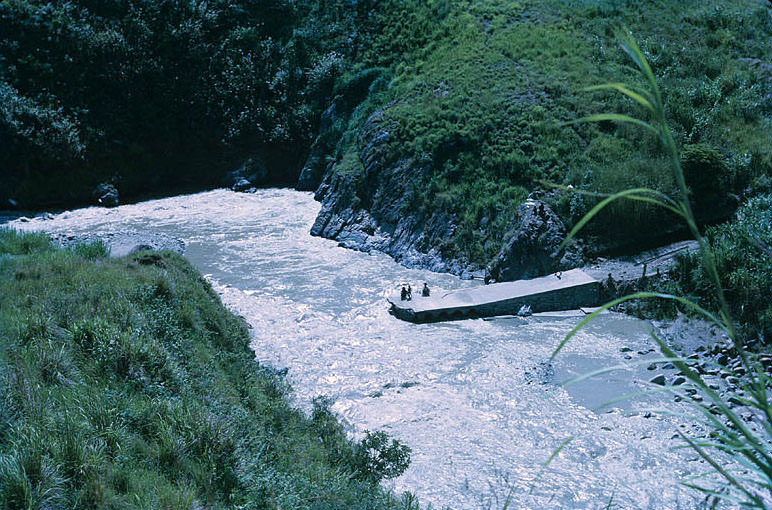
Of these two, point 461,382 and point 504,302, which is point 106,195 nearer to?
point 504,302

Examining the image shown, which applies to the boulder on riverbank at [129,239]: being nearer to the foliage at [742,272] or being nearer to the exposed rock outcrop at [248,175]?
the exposed rock outcrop at [248,175]

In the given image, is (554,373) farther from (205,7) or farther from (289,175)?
(205,7)

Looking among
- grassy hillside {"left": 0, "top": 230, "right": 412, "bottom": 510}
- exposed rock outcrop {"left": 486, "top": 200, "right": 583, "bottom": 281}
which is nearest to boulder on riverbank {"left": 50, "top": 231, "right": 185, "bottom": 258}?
grassy hillside {"left": 0, "top": 230, "right": 412, "bottom": 510}

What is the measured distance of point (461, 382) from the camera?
535 inches

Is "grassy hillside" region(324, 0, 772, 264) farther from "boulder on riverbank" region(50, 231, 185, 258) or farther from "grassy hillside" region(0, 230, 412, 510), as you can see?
"grassy hillside" region(0, 230, 412, 510)

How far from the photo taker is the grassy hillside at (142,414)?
4641 millimetres

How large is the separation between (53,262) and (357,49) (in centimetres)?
2835

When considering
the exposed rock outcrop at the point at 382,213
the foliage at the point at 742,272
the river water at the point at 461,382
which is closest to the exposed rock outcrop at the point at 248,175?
the exposed rock outcrop at the point at 382,213

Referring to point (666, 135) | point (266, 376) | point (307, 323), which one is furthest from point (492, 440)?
point (666, 135)

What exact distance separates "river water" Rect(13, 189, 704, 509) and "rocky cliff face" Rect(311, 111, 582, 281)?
1.11m

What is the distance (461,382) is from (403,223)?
11.0 meters

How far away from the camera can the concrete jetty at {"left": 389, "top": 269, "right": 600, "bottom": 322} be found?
17.3 metres

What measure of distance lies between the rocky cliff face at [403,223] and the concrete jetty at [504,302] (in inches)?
55.5

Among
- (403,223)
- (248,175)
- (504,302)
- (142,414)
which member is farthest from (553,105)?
(142,414)
